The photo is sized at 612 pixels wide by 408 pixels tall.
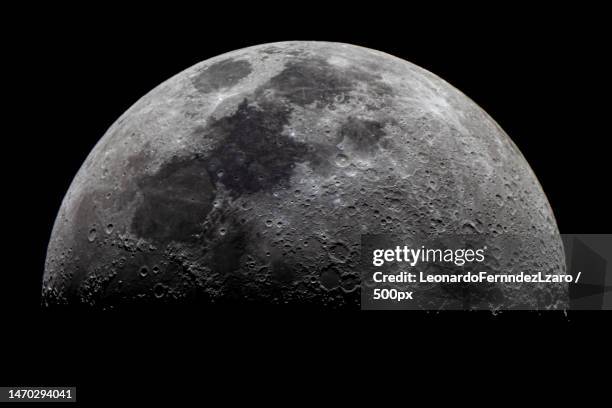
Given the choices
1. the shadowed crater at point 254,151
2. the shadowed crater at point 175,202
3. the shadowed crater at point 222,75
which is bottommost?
the shadowed crater at point 175,202

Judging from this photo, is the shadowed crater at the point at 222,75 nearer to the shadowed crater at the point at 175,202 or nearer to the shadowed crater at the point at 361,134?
the shadowed crater at the point at 175,202

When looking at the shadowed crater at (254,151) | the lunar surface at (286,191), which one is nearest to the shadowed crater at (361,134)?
the lunar surface at (286,191)

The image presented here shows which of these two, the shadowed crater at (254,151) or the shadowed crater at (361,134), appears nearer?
the shadowed crater at (254,151)

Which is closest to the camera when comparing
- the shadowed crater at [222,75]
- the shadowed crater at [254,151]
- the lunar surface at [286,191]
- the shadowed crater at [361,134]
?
the lunar surface at [286,191]

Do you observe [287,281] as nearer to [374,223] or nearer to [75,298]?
[374,223]

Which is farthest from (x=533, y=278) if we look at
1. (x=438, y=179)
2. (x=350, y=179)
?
(x=350, y=179)

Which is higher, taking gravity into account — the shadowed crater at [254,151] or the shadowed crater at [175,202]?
the shadowed crater at [254,151]

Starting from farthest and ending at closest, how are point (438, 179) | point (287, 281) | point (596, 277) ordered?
1. point (596, 277)
2. point (438, 179)
3. point (287, 281)

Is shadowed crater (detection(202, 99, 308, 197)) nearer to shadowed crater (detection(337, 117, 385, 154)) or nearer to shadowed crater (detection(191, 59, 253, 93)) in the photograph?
shadowed crater (detection(337, 117, 385, 154))
